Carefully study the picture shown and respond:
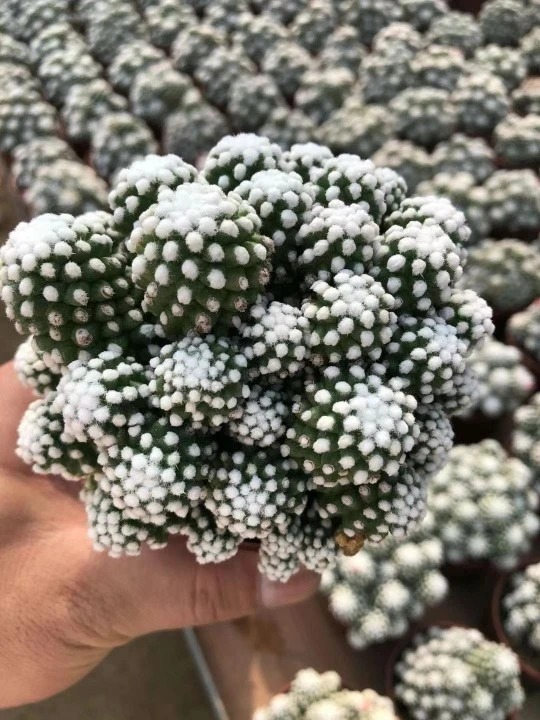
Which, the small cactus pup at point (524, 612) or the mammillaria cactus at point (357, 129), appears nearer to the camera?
the small cactus pup at point (524, 612)

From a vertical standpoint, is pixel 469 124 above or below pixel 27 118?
below

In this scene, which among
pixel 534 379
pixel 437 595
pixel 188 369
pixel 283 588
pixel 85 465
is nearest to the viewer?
pixel 188 369

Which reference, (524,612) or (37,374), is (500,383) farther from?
(37,374)

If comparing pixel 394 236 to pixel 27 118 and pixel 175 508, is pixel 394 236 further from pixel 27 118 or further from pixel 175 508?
pixel 27 118

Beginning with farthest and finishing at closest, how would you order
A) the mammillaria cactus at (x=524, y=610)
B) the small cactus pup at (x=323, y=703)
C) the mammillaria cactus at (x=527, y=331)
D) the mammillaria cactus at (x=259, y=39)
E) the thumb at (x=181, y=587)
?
the mammillaria cactus at (x=259, y=39) < the mammillaria cactus at (x=527, y=331) < the mammillaria cactus at (x=524, y=610) < the small cactus pup at (x=323, y=703) < the thumb at (x=181, y=587)

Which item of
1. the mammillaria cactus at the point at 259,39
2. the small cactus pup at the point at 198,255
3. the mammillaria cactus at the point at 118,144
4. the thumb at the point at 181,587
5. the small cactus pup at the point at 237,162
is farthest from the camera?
the mammillaria cactus at the point at 259,39

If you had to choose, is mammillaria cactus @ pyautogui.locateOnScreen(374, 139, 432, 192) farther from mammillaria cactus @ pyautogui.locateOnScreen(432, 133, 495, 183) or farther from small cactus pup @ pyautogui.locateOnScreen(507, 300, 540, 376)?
small cactus pup @ pyautogui.locateOnScreen(507, 300, 540, 376)

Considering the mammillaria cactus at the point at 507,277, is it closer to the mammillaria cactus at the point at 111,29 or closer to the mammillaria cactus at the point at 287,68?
the mammillaria cactus at the point at 287,68

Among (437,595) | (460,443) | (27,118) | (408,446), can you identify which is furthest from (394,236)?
(27,118)

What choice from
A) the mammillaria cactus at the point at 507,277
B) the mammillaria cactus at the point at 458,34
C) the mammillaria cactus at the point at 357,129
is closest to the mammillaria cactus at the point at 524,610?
the mammillaria cactus at the point at 507,277
